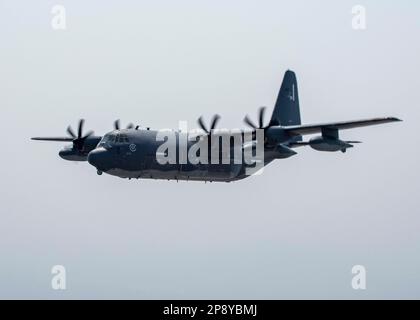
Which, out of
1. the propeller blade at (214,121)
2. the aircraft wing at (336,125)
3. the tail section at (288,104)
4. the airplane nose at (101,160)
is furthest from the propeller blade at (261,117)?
the airplane nose at (101,160)

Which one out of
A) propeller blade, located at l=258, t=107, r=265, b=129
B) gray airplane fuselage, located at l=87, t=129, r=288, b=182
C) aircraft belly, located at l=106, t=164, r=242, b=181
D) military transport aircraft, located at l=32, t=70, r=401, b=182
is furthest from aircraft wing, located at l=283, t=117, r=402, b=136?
gray airplane fuselage, located at l=87, t=129, r=288, b=182

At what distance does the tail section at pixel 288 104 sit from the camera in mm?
52375

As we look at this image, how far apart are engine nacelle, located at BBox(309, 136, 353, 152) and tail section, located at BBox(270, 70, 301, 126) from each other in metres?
9.16

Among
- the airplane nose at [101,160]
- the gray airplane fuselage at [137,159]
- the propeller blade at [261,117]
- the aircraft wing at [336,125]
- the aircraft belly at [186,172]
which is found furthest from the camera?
the propeller blade at [261,117]

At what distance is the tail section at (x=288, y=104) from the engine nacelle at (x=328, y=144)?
9.16 metres

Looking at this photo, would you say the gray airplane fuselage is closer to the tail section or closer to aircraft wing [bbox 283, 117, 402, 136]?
aircraft wing [bbox 283, 117, 402, 136]

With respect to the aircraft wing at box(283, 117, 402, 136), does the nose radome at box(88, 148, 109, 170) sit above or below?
below

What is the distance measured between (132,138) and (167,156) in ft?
6.40

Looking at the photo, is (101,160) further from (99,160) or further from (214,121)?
(214,121)

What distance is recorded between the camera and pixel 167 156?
44094mm

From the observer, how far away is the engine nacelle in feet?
139

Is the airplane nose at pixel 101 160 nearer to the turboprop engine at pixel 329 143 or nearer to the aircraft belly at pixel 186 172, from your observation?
the aircraft belly at pixel 186 172
